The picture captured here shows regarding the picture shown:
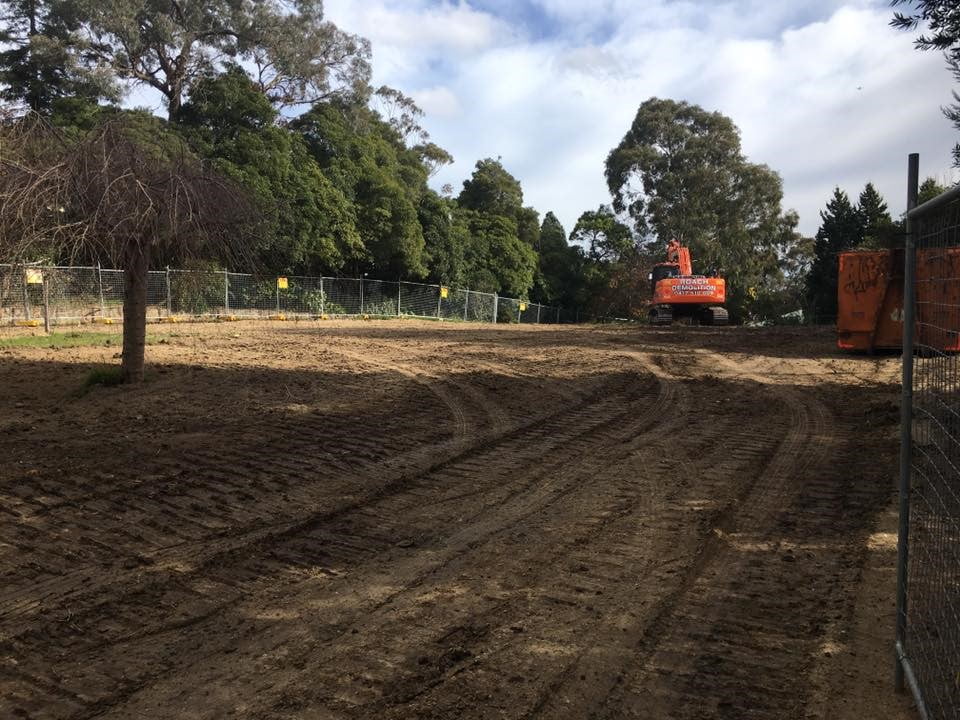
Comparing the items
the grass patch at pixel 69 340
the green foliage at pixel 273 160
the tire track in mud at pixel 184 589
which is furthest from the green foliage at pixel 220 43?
the tire track in mud at pixel 184 589

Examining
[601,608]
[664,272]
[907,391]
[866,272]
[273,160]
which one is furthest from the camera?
[664,272]

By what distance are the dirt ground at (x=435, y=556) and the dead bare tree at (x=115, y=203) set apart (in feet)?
6.45

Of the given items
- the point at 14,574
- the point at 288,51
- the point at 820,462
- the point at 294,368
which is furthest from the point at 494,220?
the point at 14,574

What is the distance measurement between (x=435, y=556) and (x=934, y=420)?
3.13 m

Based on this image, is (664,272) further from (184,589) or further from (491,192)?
(184,589)

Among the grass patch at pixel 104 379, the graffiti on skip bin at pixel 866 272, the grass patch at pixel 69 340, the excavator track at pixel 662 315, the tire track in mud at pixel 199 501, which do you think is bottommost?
the tire track in mud at pixel 199 501

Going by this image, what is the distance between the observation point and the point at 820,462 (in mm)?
7457

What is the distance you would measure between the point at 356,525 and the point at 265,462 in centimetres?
180

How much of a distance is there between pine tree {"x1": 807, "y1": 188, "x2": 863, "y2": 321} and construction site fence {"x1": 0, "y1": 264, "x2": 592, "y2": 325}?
52.3 feet

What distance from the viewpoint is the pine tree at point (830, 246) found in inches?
1465

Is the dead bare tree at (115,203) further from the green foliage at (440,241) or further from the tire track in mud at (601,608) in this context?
the green foliage at (440,241)

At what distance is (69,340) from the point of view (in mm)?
16891

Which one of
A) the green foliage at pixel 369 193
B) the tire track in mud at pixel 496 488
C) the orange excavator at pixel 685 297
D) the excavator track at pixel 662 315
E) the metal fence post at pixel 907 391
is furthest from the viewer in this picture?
the green foliage at pixel 369 193

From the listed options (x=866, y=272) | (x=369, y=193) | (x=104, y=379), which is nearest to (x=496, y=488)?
(x=104, y=379)
